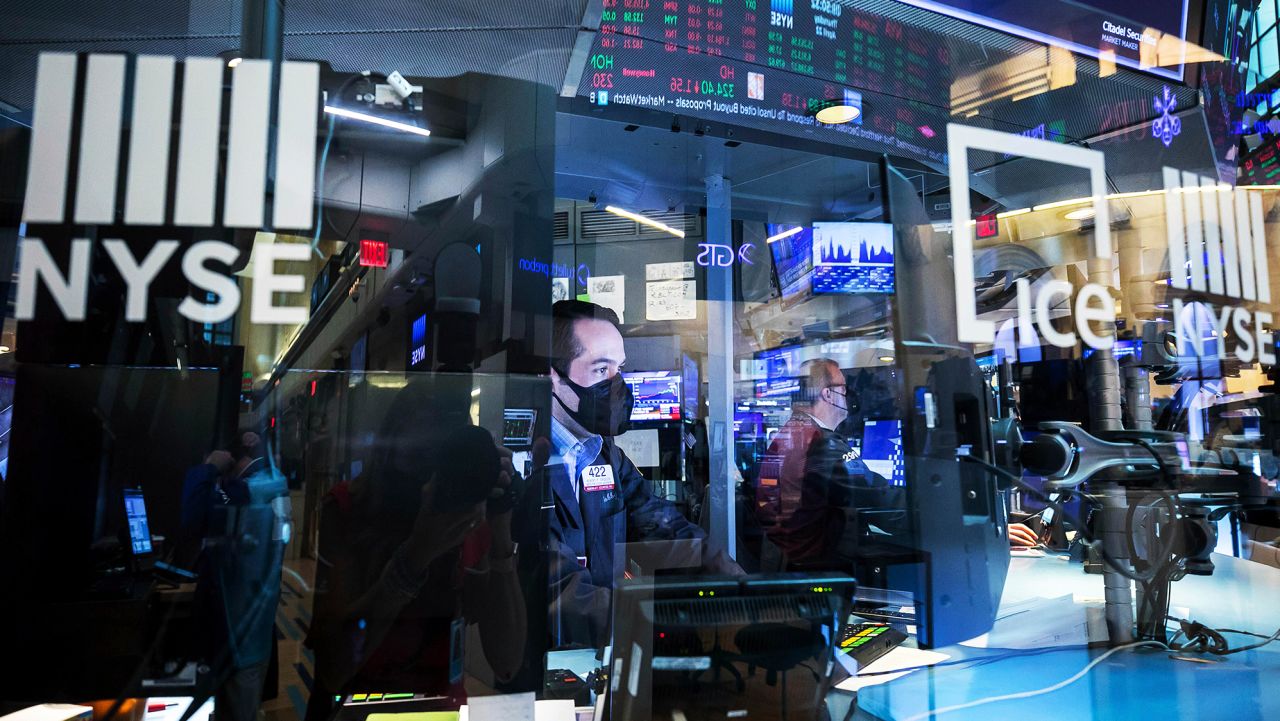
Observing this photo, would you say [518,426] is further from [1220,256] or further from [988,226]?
[1220,256]

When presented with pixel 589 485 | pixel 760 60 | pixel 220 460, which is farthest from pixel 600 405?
pixel 220 460

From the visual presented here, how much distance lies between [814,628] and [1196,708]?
1165 millimetres

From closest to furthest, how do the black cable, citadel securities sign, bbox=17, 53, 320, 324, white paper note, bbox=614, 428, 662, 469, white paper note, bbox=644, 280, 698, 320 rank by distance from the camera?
citadel securities sign, bbox=17, 53, 320, 324, the black cable, white paper note, bbox=614, 428, 662, 469, white paper note, bbox=644, 280, 698, 320

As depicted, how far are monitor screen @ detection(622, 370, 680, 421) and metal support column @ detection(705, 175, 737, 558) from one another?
0.23m

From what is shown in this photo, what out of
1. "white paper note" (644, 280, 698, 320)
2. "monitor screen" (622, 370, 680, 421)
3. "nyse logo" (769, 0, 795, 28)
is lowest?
"monitor screen" (622, 370, 680, 421)

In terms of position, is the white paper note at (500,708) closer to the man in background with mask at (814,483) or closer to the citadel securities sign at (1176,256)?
the citadel securities sign at (1176,256)

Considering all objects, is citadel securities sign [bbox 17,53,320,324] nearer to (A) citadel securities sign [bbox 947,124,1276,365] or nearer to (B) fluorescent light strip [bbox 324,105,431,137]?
(B) fluorescent light strip [bbox 324,105,431,137]

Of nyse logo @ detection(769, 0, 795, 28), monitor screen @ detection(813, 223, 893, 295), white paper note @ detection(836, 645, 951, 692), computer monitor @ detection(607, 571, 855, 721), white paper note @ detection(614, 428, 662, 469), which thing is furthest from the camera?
monitor screen @ detection(813, 223, 893, 295)

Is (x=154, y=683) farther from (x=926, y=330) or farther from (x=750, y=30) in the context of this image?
(x=750, y=30)

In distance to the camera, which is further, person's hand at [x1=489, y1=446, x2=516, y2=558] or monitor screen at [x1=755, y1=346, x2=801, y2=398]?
monitor screen at [x1=755, y1=346, x2=801, y2=398]

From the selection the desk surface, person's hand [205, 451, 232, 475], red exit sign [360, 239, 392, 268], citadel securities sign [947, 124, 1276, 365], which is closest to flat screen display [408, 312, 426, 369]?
red exit sign [360, 239, 392, 268]

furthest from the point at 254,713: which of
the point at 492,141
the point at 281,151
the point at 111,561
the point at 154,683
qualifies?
the point at 492,141

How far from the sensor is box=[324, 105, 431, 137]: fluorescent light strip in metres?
1.50

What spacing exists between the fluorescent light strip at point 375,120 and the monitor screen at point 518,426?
0.67 metres
